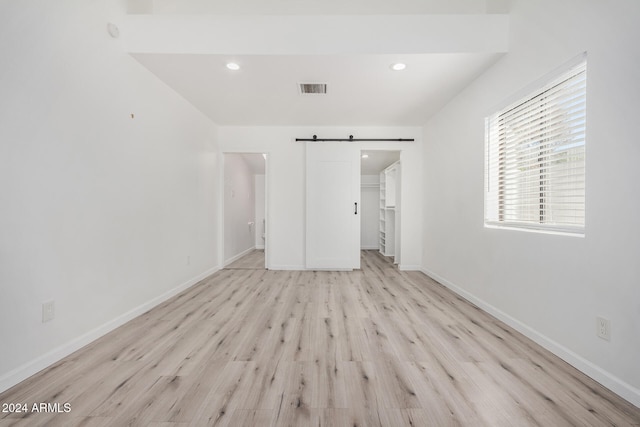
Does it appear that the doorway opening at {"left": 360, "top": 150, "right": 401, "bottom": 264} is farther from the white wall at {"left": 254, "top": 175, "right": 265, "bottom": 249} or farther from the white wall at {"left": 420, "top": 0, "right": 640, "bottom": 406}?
the white wall at {"left": 254, "top": 175, "right": 265, "bottom": 249}

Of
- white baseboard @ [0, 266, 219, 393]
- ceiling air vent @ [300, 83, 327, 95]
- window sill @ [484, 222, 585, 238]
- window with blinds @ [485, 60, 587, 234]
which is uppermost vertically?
ceiling air vent @ [300, 83, 327, 95]

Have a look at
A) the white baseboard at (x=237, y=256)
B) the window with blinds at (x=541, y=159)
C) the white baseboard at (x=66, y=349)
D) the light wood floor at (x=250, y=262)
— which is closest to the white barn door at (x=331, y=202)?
the light wood floor at (x=250, y=262)

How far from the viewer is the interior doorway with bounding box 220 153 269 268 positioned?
4.79 meters

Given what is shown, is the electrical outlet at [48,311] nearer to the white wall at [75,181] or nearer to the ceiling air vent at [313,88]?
the white wall at [75,181]

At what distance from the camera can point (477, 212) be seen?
112 inches

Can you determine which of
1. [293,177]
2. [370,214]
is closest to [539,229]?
[293,177]

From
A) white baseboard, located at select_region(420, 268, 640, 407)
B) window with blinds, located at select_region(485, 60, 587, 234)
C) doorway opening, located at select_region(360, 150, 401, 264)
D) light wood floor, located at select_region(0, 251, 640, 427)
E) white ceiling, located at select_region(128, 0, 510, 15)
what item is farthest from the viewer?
doorway opening, located at select_region(360, 150, 401, 264)

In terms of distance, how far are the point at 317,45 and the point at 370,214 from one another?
17.6 ft

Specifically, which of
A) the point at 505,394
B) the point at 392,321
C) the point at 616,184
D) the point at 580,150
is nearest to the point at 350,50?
the point at 580,150

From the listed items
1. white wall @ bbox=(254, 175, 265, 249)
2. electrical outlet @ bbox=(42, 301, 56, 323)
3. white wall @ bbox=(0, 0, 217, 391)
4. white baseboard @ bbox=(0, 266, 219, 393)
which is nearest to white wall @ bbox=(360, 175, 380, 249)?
white wall @ bbox=(254, 175, 265, 249)

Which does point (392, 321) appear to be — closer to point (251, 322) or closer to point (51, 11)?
point (251, 322)

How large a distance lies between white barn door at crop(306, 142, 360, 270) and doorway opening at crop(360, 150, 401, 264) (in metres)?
0.69

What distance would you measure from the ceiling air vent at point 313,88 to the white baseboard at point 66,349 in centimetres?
281

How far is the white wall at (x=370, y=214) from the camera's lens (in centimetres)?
725
